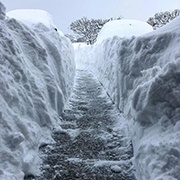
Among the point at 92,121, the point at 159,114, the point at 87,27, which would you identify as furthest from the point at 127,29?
the point at 87,27

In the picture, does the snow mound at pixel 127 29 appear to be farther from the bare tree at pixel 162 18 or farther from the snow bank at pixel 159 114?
the bare tree at pixel 162 18

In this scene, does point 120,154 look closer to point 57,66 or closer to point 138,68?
point 138,68

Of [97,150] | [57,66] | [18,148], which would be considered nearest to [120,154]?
[97,150]

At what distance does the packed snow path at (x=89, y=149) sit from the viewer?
3.23 meters

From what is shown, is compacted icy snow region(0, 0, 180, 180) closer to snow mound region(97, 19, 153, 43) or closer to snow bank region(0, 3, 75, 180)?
snow bank region(0, 3, 75, 180)

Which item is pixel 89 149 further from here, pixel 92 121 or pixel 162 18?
pixel 162 18

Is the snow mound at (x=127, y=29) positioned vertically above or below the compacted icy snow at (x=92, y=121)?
below

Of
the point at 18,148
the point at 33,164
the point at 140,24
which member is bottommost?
the point at 140,24

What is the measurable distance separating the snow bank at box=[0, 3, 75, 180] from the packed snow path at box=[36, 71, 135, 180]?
0.67 ft

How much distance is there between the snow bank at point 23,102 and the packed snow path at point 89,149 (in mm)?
203

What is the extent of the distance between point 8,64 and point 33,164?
5.27 feet

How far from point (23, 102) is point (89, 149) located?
1.16m

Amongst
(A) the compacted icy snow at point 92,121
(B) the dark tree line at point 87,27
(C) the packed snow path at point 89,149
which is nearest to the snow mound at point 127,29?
(A) the compacted icy snow at point 92,121

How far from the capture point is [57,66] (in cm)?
674
